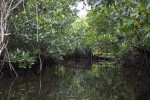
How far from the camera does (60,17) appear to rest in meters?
7.67

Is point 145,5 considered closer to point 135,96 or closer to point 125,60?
point 135,96

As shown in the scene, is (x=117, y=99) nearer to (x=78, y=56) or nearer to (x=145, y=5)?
(x=145, y=5)

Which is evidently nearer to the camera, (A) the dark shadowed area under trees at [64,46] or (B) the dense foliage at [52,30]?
(A) the dark shadowed area under trees at [64,46]

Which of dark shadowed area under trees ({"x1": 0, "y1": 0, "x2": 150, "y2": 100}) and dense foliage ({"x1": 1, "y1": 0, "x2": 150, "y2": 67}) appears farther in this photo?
dense foliage ({"x1": 1, "y1": 0, "x2": 150, "y2": 67})

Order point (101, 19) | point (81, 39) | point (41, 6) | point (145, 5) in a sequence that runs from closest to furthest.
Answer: point (145, 5), point (101, 19), point (41, 6), point (81, 39)

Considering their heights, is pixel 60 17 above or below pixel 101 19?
above

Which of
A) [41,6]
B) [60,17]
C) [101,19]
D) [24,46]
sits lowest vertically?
[24,46]

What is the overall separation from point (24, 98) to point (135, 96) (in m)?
2.31

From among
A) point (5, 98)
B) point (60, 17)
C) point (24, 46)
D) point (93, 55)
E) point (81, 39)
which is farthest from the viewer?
point (93, 55)

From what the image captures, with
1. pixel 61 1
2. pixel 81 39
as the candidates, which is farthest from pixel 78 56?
pixel 61 1

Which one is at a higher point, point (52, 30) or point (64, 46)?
point (52, 30)

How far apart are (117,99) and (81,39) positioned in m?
12.2

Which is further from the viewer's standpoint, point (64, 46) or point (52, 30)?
point (64, 46)

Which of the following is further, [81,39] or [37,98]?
[81,39]
